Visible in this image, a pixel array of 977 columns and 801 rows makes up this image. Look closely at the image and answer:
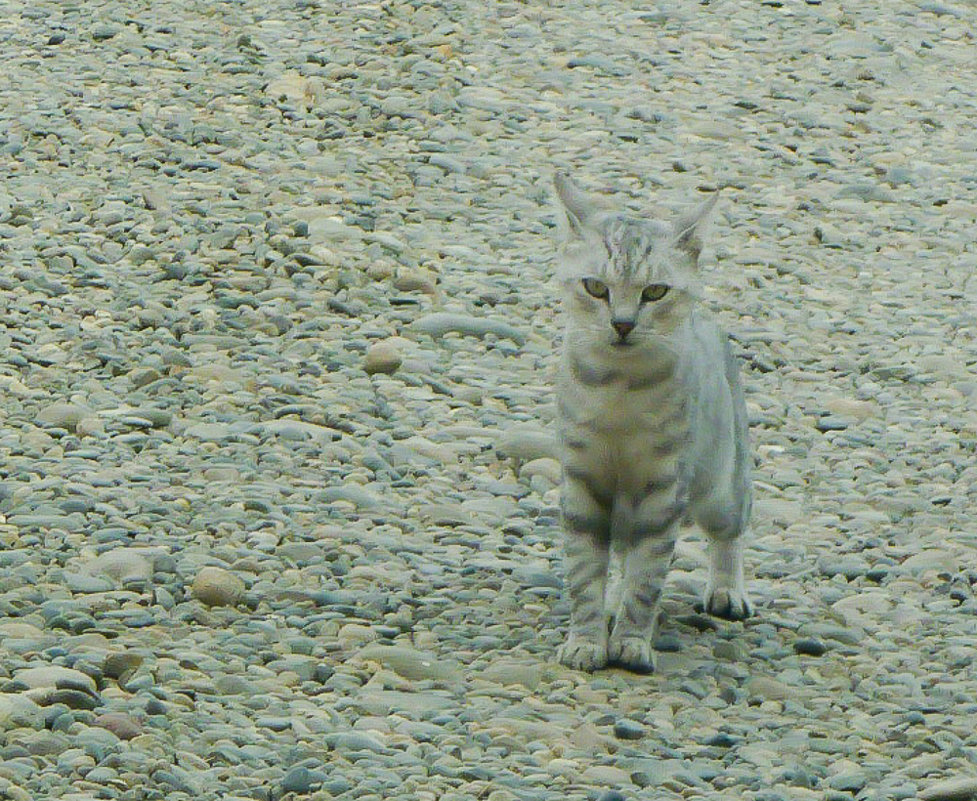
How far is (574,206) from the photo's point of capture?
5.10 m

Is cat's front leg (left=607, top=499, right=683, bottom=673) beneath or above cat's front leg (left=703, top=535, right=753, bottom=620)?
above

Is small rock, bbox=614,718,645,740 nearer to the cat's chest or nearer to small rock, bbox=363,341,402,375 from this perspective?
the cat's chest

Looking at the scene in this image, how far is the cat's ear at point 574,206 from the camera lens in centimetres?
505

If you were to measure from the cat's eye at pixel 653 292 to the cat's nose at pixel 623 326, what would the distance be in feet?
0.32

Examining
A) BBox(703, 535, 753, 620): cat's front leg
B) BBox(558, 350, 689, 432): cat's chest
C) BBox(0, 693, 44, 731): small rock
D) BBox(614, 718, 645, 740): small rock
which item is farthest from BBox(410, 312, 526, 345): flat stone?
BBox(0, 693, 44, 731): small rock

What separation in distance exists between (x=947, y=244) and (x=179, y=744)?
18.4 ft

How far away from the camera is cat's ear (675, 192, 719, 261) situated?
16.4ft

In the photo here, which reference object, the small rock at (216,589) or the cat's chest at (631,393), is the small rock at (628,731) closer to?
the cat's chest at (631,393)

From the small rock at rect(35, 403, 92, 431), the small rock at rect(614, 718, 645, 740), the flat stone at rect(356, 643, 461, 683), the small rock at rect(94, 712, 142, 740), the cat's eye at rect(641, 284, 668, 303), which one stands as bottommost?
the small rock at rect(35, 403, 92, 431)

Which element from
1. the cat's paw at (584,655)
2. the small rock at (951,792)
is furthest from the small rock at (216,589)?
the small rock at (951,792)

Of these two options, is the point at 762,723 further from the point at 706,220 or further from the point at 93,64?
the point at 93,64

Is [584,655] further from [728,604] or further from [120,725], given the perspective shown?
[120,725]

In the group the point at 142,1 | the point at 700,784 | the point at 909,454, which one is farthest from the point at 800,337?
the point at 142,1

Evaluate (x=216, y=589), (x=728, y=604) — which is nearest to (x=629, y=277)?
(x=728, y=604)
